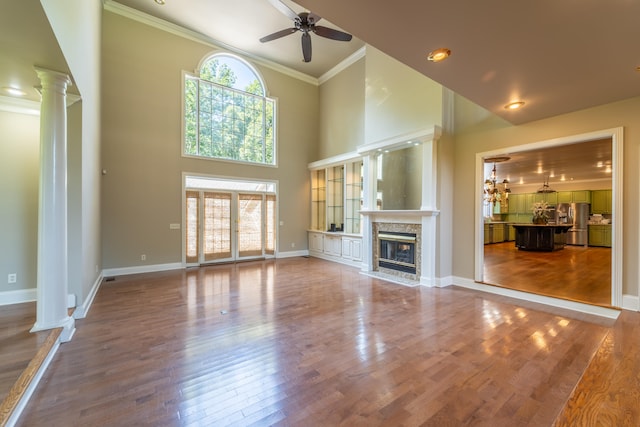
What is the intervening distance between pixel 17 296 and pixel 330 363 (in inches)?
173

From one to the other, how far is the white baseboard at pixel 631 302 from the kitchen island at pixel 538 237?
6.88m

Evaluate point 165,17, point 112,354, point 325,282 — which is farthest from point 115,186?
point 325,282

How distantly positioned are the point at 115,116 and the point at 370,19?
6.13 metres

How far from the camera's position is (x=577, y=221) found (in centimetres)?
1104

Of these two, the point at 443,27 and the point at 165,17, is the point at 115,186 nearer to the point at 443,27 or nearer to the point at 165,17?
the point at 165,17

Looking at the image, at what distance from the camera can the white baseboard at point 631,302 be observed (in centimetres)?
337

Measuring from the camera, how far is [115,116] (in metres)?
5.82

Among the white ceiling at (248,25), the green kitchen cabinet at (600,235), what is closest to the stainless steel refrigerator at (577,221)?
the green kitchen cabinet at (600,235)

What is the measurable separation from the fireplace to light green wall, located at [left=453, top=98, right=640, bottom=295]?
799 mm

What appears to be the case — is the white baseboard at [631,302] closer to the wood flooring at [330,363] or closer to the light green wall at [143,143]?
the wood flooring at [330,363]

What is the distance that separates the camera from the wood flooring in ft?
5.94

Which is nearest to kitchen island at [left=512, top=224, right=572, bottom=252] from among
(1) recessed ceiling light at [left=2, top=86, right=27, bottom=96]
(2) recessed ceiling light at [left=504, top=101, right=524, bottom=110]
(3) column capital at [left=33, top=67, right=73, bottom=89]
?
(2) recessed ceiling light at [left=504, top=101, right=524, bottom=110]

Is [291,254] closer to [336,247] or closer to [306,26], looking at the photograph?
[336,247]

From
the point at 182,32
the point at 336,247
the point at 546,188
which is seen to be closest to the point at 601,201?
the point at 546,188
